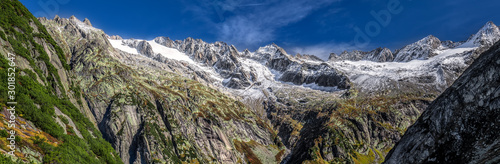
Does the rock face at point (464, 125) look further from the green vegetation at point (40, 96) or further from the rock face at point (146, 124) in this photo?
the rock face at point (146, 124)

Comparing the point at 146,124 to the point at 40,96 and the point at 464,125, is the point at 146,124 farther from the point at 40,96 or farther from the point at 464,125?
the point at 464,125

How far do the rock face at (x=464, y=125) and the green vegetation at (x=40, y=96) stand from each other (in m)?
35.9

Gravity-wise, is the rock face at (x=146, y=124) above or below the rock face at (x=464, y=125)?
above

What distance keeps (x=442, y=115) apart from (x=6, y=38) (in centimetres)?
6417

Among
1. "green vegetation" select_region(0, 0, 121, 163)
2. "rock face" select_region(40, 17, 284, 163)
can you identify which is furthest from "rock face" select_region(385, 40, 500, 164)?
"rock face" select_region(40, 17, 284, 163)

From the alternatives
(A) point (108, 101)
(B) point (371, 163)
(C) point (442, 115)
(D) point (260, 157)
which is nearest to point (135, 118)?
(A) point (108, 101)

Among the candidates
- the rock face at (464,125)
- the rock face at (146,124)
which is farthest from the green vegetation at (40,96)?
the rock face at (146,124)

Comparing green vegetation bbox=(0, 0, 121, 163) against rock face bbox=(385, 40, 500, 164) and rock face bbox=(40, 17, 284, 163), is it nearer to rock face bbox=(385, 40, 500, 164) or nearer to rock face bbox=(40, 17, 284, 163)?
rock face bbox=(385, 40, 500, 164)

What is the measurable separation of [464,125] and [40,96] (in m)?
51.1

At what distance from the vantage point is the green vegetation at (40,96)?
88.1 feet

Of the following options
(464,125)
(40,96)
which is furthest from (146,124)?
(464,125)

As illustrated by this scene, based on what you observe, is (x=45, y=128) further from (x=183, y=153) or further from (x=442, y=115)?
(x=183, y=153)

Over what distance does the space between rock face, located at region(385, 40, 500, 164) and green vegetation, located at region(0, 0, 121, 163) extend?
35.9 m

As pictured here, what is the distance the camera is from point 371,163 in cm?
19125
